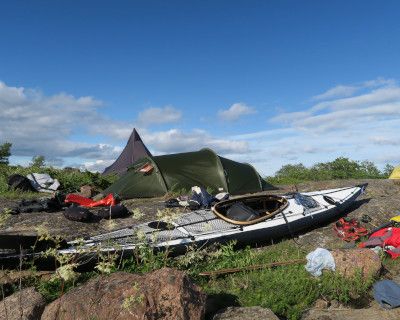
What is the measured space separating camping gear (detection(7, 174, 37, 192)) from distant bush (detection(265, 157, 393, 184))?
12140 millimetres

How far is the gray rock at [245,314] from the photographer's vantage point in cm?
527

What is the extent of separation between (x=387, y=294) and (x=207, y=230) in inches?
147

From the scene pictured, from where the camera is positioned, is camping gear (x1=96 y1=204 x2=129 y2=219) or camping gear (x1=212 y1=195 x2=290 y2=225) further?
camping gear (x1=96 y1=204 x2=129 y2=219)

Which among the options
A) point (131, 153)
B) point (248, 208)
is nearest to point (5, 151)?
point (131, 153)

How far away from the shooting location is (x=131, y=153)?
2577 centimetres

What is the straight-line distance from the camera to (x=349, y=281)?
22.4 feet

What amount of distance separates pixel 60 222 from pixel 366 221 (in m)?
8.14

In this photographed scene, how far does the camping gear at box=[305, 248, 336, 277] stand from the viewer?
7113mm

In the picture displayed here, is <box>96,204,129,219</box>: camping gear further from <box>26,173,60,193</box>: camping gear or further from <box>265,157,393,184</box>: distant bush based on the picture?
<box>265,157,393,184</box>: distant bush

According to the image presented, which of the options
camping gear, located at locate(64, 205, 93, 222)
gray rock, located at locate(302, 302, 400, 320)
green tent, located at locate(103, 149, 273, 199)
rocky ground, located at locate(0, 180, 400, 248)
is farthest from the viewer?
green tent, located at locate(103, 149, 273, 199)

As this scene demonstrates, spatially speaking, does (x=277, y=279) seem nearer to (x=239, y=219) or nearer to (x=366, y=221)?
(x=239, y=219)

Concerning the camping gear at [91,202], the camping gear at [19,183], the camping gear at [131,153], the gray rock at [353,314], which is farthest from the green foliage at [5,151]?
the gray rock at [353,314]

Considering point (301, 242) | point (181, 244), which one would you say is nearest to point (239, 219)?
point (301, 242)

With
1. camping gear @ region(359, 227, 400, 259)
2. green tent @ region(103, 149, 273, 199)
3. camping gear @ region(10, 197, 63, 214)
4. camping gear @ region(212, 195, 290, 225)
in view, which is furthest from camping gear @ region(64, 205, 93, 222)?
camping gear @ region(359, 227, 400, 259)
